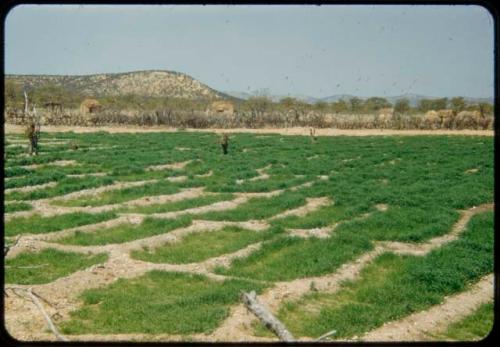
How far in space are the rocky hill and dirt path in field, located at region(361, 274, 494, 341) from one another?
352 ft

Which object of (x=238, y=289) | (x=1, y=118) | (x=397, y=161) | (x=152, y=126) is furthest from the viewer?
(x=152, y=126)

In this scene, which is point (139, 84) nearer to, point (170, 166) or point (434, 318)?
point (170, 166)

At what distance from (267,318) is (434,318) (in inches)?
89.2

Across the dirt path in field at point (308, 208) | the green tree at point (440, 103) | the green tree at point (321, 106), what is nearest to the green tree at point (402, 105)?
the green tree at point (440, 103)

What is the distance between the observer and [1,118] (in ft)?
12.6

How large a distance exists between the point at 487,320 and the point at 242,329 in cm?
317

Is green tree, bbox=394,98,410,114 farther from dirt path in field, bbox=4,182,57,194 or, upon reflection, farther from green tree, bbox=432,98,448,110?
dirt path in field, bbox=4,182,57,194

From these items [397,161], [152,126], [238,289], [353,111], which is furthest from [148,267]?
[353,111]

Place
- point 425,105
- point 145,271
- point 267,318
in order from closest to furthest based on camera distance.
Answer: point 267,318 < point 145,271 < point 425,105

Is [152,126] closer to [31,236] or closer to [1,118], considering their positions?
[31,236]

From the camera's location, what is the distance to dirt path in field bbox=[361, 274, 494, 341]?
6.12 metres

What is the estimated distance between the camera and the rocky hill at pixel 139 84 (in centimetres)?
11281

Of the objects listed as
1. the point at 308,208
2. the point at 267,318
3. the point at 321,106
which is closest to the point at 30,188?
the point at 308,208

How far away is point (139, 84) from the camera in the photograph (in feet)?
392
